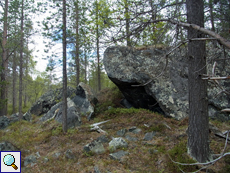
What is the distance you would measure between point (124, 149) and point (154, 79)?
4.45 m

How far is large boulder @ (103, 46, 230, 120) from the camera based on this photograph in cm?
898

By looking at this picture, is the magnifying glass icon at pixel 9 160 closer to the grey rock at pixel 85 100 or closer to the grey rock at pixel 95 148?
the grey rock at pixel 95 148

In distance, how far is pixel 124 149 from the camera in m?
6.72

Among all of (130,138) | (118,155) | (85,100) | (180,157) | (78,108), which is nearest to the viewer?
(180,157)

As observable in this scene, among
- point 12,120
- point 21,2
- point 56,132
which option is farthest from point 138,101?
point 21,2

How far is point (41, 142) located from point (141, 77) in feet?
21.2

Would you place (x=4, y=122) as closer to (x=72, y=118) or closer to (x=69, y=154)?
(x=72, y=118)

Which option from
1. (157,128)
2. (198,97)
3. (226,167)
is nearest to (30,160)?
(157,128)

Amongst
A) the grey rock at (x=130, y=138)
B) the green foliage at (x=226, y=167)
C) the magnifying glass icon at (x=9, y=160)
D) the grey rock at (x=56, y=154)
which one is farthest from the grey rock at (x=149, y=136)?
the magnifying glass icon at (x=9, y=160)

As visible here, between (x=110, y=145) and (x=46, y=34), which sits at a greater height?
(x=46, y=34)

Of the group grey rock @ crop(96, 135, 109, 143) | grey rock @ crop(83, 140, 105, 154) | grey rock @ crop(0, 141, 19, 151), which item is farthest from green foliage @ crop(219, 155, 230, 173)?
grey rock @ crop(0, 141, 19, 151)

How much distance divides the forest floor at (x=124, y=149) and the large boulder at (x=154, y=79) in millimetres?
838

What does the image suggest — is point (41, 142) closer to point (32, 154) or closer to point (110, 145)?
point (32, 154)

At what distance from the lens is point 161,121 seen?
8531 millimetres
